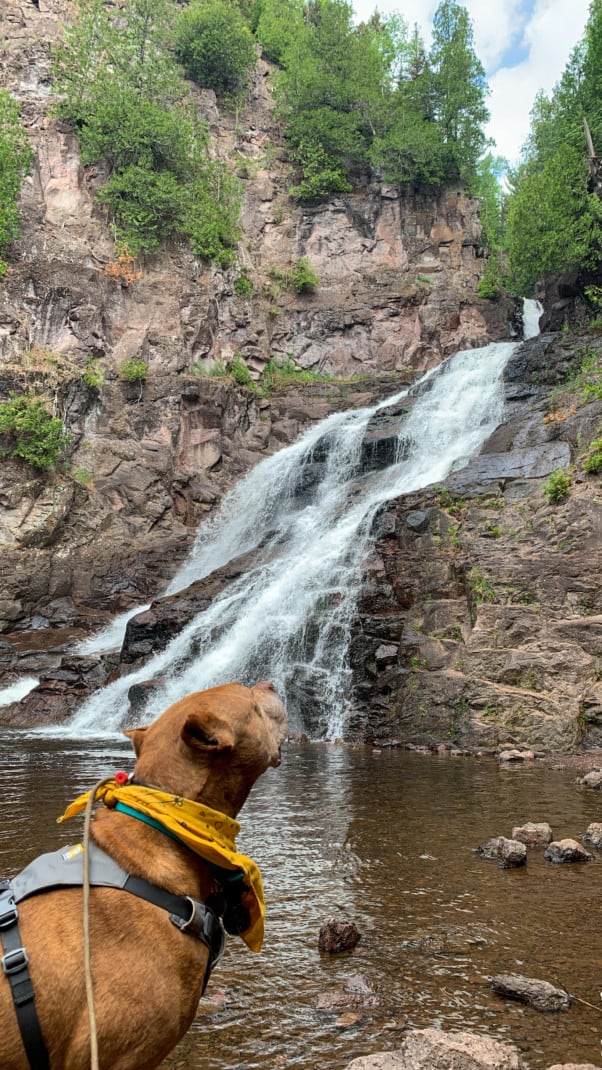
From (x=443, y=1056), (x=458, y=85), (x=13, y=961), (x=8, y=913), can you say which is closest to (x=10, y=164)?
(x=458, y=85)

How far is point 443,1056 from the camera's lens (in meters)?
2.34

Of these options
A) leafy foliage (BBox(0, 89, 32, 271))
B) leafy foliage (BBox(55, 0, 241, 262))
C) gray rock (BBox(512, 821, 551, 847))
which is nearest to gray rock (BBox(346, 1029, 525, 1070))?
gray rock (BBox(512, 821, 551, 847))

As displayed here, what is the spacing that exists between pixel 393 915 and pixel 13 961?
285 centimetres

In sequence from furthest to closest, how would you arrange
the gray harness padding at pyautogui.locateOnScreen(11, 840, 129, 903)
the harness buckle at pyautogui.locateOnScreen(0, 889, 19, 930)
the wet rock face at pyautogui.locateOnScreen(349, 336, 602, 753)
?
the wet rock face at pyautogui.locateOnScreen(349, 336, 602, 753)
the gray harness padding at pyautogui.locateOnScreen(11, 840, 129, 903)
the harness buckle at pyautogui.locateOnScreen(0, 889, 19, 930)

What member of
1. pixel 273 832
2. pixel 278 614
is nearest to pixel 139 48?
pixel 278 614

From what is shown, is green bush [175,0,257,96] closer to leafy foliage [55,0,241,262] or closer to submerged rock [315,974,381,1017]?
leafy foliage [55,0,241,262]

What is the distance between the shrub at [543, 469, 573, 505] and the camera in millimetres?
13539

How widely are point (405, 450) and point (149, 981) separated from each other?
2003 centimetres

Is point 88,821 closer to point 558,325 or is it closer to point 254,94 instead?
point 558,325

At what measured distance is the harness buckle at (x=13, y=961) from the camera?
172 cm

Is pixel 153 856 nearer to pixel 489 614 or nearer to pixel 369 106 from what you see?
pixel 489 614

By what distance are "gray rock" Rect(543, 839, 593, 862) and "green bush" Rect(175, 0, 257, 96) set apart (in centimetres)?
4445

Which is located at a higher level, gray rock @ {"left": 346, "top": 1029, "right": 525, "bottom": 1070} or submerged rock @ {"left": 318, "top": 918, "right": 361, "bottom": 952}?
gray rock @ {"left": 346, "top": 1029, "right": 525, "bottom": 1070}

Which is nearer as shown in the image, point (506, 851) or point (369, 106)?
point (506, 851)
